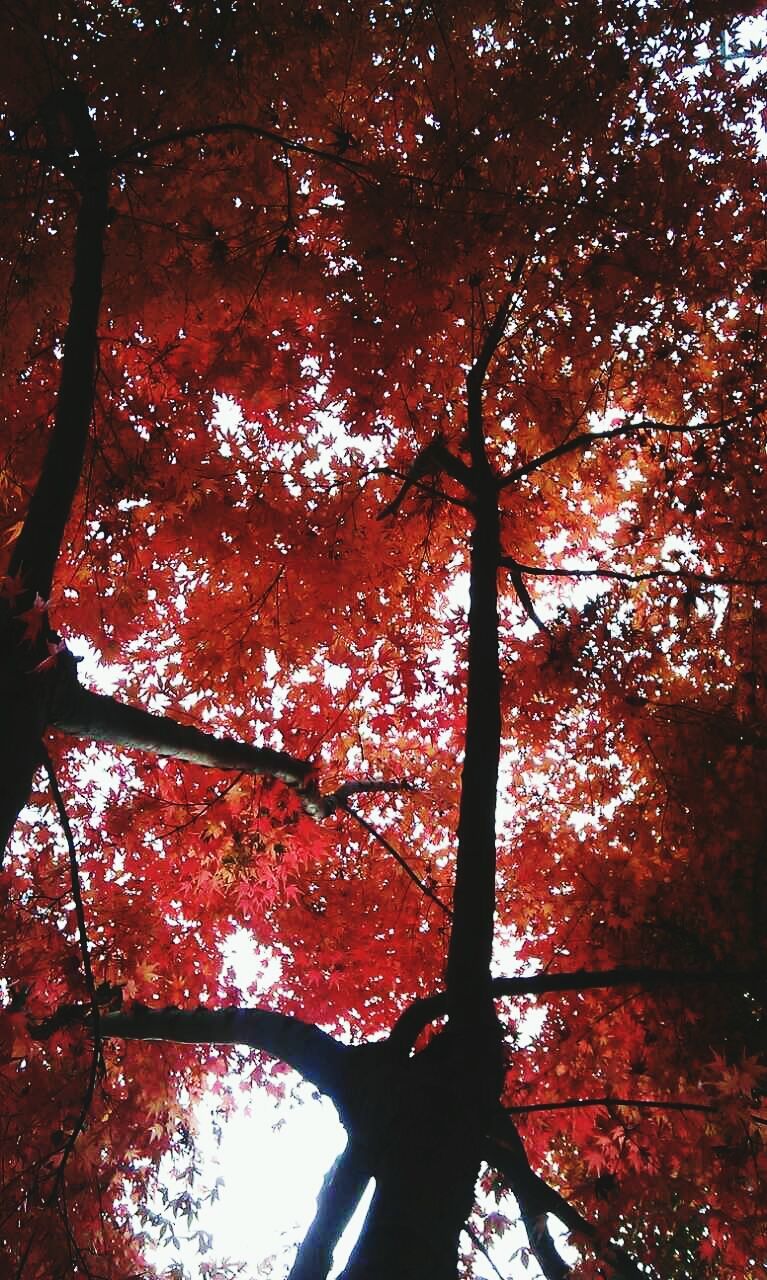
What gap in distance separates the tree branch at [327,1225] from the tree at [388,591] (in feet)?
0.10

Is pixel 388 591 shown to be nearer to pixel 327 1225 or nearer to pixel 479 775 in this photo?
pixel 479 775

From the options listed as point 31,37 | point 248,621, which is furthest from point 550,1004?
point 31,37

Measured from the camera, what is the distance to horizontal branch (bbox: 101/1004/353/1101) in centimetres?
298

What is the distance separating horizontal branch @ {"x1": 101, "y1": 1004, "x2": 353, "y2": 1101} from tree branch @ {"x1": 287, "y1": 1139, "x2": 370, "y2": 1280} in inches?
26.0

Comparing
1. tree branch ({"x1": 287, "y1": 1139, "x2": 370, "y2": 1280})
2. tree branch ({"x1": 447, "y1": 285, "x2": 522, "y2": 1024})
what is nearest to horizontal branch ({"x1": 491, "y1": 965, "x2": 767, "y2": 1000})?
tree branch ({"x1": 447, "y1": 285, "x2": 522, "y2": 1024})

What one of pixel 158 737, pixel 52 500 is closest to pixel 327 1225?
pixel 158 737

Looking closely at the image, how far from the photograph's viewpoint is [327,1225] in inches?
135

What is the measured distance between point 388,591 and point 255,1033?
11.5 ft

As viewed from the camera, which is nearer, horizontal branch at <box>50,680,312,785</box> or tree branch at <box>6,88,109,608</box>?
tree branch at <box>6,88,109,608</box>

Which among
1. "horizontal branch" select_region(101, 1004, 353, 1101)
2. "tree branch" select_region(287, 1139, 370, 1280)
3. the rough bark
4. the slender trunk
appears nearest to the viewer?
the slender trunk

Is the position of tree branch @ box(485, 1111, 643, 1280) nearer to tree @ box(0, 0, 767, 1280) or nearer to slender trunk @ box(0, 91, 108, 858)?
tree @ box(0, 0, 767, 1280)

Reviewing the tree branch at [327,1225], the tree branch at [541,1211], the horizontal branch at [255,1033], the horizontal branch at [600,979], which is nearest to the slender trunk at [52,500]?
the horizontal branch at [255,1033]

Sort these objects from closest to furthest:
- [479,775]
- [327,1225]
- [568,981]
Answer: [568,981], [327,1225], [479,775]

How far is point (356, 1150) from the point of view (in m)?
2.69
